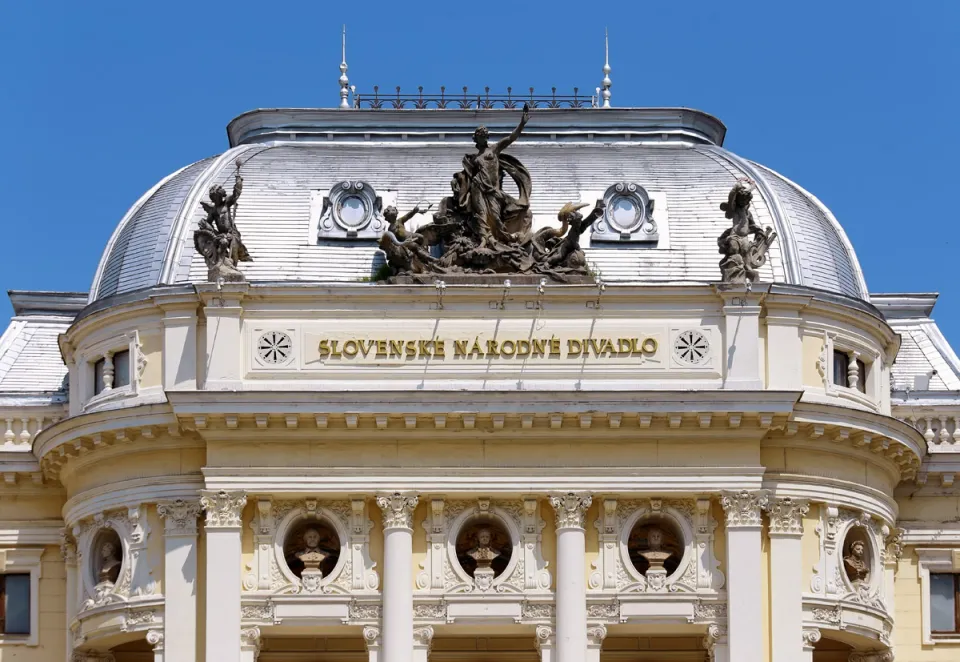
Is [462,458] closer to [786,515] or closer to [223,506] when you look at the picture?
[223,506]

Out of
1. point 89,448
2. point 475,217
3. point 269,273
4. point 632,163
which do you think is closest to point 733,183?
point 632,163

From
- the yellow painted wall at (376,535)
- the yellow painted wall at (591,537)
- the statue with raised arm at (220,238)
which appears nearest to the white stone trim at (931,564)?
the yellow painted wall at (591,537)

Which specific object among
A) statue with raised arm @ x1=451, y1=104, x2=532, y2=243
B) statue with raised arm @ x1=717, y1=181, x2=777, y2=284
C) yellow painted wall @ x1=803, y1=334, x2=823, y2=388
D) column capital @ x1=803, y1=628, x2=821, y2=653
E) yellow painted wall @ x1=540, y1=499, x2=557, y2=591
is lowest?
column capital @ x1=803, y1=628, x2=821, y2=653

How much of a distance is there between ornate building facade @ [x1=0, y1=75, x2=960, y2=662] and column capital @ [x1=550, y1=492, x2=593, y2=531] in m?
0.06

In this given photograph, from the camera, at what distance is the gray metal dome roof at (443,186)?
61.7 m

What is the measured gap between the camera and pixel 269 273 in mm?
61312

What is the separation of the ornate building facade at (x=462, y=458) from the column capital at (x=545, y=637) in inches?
4.1

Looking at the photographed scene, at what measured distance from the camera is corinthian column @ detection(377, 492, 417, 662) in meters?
57.7

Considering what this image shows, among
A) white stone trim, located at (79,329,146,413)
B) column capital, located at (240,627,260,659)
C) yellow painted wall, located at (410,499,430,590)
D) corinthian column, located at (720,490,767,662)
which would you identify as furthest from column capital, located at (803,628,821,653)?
white stone trim, located at (79,329,146,413)

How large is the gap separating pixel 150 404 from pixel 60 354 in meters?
7.39

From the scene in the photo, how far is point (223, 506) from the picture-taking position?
2292 inches

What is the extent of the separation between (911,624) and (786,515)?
5303 millimetres

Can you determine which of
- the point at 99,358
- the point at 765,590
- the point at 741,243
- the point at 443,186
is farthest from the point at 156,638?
the point at 741,243

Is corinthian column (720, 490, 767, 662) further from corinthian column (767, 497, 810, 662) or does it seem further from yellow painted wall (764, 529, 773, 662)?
corinthian column (767, 497, 810, 662)
